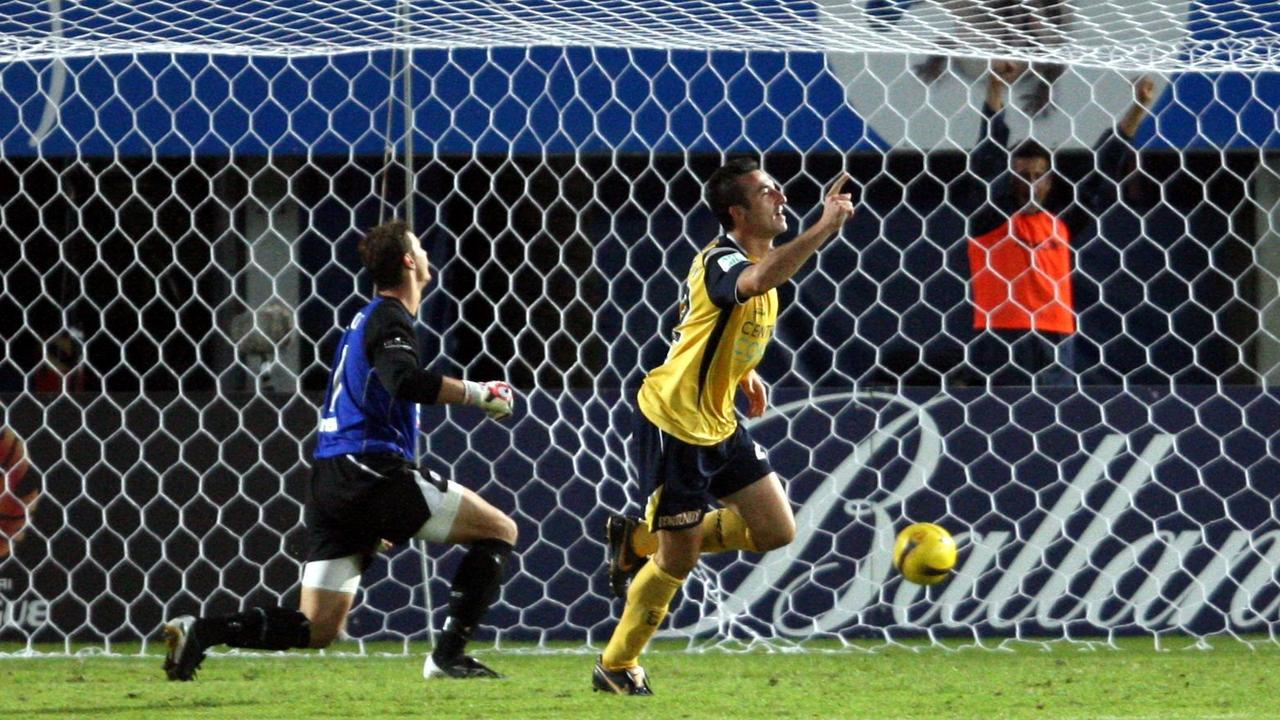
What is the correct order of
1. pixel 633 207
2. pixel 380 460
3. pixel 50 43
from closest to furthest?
pixel 380 460
pixel 50 43
pixel 633 207

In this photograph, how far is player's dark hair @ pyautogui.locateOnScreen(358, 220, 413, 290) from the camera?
17.4 feet

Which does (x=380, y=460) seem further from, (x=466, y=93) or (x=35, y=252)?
(x=35, y=252)

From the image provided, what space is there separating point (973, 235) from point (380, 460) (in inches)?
108

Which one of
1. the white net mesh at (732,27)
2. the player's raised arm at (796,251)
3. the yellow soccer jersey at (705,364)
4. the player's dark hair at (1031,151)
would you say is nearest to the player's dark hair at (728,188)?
the yellow soccer jersey at (705,364)

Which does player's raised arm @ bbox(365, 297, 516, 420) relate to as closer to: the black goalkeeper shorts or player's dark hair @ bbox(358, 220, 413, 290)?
player's dark hair @ bbox(358, 220, 413, 290)

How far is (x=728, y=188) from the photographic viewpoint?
17.3 ft

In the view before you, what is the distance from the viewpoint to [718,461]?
5301 millimetres

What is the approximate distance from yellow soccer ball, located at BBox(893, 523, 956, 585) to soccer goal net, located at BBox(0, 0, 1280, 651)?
0.41m

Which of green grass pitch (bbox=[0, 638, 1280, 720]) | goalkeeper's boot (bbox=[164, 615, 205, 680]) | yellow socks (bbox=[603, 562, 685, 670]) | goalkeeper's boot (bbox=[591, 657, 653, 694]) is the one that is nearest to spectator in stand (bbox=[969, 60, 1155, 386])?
green grass pitch (bbox=[0, 638, 1280, 720])

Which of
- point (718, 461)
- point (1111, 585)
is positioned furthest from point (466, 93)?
point (1111, 585)

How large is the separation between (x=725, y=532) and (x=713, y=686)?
44 centimetres

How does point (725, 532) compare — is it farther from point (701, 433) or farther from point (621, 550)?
point (701, 433)

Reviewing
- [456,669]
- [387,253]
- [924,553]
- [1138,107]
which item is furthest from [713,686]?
[1138,107]

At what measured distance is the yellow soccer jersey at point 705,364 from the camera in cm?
525
